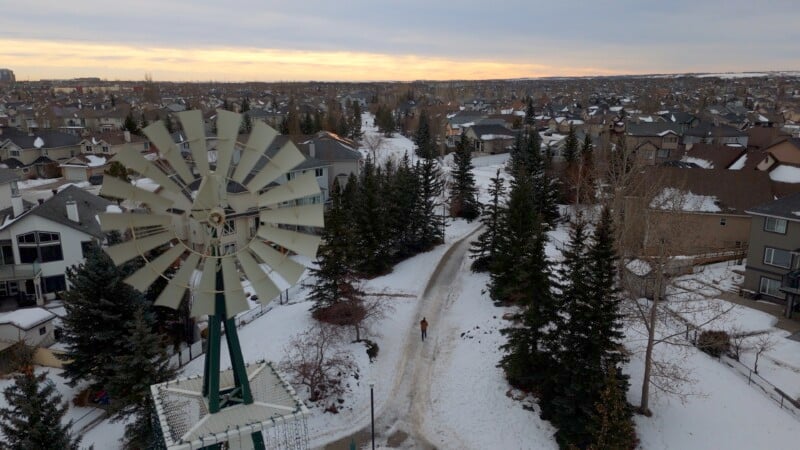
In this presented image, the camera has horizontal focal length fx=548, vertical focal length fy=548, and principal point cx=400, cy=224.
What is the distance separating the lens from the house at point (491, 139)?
9356 centimetres

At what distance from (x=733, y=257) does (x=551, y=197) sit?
15121 millimetres

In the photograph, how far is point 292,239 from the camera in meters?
13.0

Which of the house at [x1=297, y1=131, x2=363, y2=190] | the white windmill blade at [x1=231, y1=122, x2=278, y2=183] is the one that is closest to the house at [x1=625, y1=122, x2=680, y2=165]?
the house at [x1=297, y1=131, x2=363, y2=190]

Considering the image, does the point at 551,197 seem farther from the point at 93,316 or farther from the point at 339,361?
the point at 93,316

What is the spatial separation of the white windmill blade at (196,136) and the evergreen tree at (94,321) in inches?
614

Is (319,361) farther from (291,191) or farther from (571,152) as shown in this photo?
(571,152)

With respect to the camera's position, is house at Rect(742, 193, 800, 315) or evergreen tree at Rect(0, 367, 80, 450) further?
house at Rect(742, 193, 800, 315)

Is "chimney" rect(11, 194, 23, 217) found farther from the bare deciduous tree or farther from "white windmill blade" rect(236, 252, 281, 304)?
"white windmill blade" rect(236, 252, 281, 304)

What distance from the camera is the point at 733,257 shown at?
139ft

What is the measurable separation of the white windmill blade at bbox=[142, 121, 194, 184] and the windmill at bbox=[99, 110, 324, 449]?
22mm

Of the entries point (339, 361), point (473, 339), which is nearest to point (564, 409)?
point (473, 339)

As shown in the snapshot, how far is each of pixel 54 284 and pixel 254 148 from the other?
31681 mm

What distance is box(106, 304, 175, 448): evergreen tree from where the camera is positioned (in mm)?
20781

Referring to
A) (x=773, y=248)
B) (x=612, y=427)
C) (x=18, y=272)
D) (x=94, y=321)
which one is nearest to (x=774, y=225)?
(x=773, y=248)
